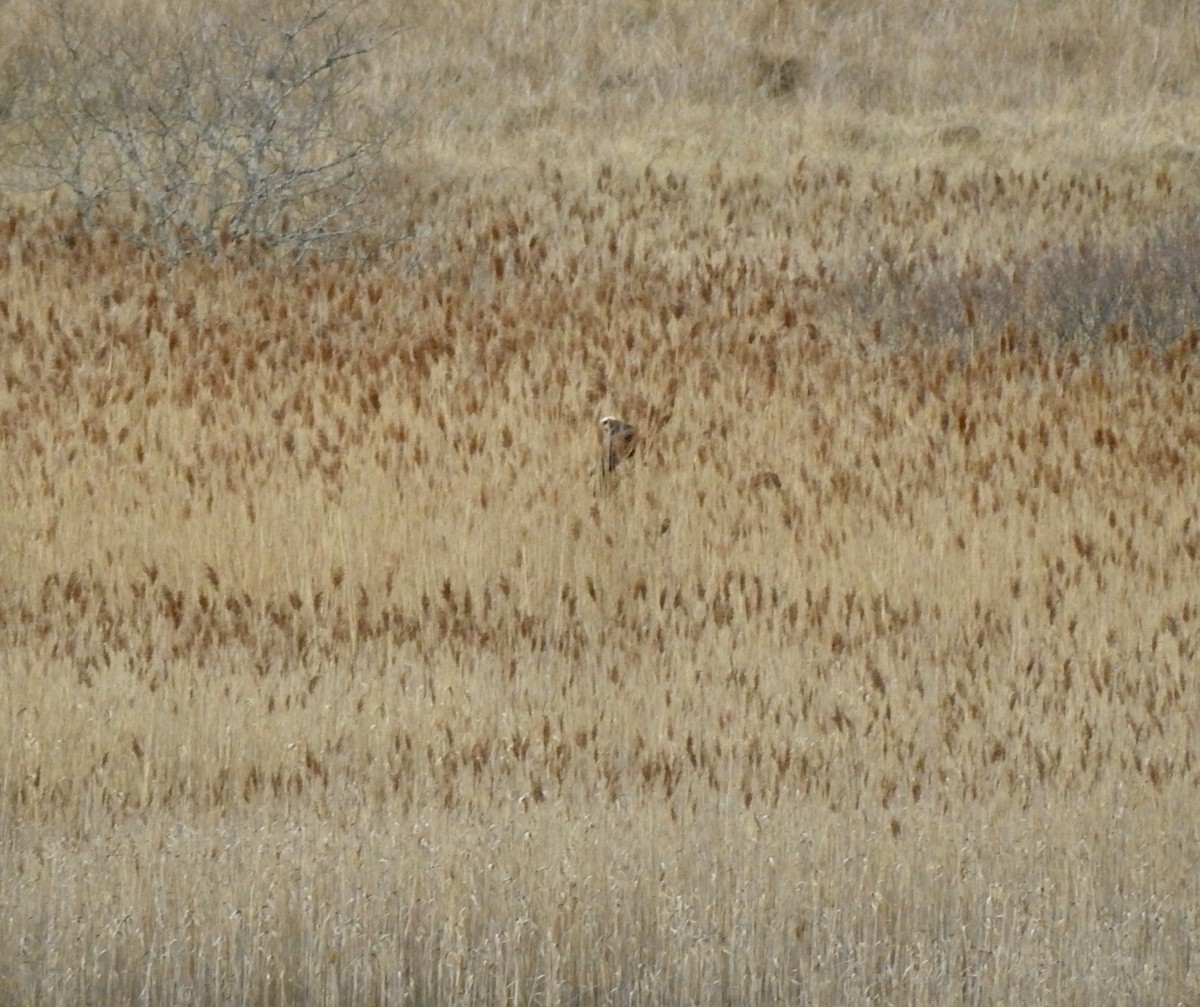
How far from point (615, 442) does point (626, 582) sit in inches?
60.0

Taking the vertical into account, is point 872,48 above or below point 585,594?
above

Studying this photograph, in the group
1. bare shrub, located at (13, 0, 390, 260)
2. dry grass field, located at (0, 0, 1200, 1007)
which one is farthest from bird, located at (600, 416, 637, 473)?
bare shrub, located at (13, 0, 390, 260)

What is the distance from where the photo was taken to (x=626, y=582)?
8.22 metres

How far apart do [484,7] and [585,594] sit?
14440 mm

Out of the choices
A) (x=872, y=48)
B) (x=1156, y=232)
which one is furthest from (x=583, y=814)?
(x=872, y=48)

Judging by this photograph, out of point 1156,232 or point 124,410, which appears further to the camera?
point 1156,232

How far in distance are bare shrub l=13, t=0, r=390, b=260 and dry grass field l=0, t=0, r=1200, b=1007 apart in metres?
0.53

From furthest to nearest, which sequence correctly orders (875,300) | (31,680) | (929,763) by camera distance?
(875,300) < (31,680) < (929,763)

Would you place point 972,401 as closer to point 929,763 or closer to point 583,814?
point 929,763

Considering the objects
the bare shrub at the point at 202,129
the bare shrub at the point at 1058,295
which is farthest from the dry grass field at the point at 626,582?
the bare shrub at the point at 202,129

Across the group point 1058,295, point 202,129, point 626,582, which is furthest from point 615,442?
point 202,129

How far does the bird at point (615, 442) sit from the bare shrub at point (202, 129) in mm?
5403

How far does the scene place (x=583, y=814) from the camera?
530 centimetres

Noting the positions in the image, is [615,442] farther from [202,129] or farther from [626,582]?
[202,129]
